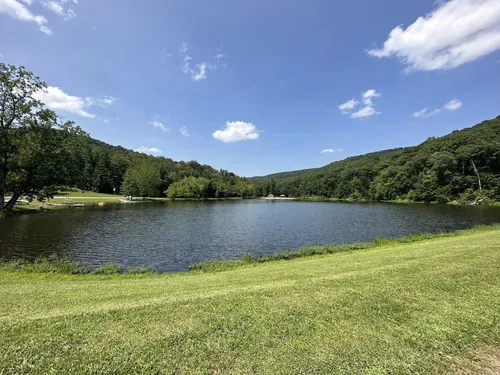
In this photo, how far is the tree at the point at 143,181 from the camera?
102525 millimetres

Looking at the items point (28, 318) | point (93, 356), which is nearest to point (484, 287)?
point (93, 356)

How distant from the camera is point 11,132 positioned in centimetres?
3275

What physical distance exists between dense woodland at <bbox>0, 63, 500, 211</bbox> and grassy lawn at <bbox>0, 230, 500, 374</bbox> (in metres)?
37.0

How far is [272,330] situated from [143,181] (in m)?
111

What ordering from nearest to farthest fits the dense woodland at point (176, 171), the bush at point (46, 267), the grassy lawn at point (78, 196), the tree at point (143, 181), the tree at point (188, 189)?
the bush at point (46, 267) < the dense woodland at point (176, 171) < the grassy lawn at point (78, 196) < the tree at point (143, 181) < the tree at point (188, 189)

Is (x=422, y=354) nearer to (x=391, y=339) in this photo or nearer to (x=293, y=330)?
(x=391, y=339)

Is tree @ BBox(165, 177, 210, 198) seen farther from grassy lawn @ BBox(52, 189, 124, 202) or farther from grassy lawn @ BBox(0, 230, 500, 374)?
grassy lawn @ BBox(0, 230, 500, 374)

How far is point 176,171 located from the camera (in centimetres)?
13712

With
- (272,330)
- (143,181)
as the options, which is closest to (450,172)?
(272,330)

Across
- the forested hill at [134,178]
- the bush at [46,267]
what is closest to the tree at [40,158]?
the bush at [46,267]

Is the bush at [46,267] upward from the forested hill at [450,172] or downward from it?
downward

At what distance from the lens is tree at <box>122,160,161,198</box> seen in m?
103

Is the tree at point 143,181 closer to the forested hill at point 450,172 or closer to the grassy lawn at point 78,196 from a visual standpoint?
the grassy lawn at point 78,196

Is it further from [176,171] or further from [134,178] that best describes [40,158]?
[176,171]
